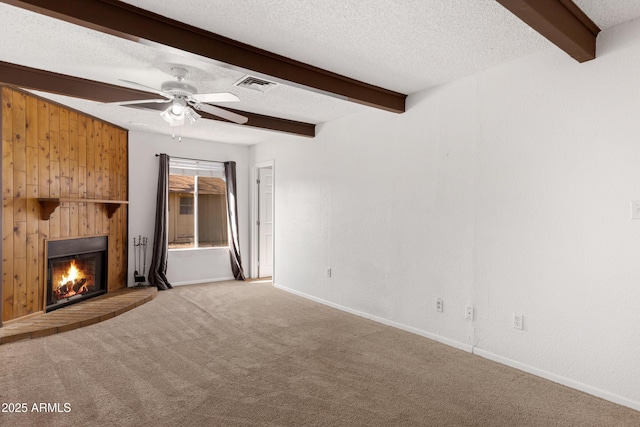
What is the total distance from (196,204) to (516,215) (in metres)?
5.18

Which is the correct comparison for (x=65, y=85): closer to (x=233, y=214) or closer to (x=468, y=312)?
(x=233, y=214)

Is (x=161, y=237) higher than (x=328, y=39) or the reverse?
the reverse

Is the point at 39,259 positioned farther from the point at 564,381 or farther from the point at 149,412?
the point at 564,381

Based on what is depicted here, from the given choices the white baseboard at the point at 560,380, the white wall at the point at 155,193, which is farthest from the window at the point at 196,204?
the white baseboard at the point at 560,380

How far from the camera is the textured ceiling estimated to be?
89.4 inches

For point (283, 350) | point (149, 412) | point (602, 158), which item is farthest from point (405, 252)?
point (149, 412)

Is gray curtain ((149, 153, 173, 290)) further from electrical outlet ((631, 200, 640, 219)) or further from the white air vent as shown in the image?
electrical outlet ((631, 200, 640, 219))

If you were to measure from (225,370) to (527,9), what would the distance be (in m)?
3.16

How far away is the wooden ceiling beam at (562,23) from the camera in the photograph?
1.97 m

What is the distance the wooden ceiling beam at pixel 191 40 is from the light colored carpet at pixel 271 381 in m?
2.38

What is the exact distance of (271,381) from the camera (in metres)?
2.73

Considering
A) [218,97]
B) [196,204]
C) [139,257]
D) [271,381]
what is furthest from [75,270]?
[271,381]

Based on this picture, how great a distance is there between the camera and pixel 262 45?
278 cm

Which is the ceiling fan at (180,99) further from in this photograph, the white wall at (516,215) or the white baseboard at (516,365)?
the white baseboard at (516,365)
